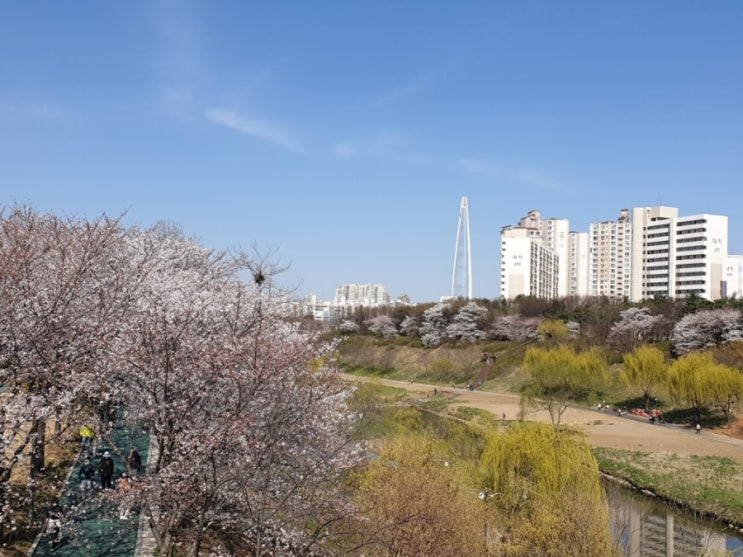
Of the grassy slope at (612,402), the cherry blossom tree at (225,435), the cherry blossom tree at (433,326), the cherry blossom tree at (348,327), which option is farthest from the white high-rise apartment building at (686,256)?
the cherry blossom tree at (225,435)

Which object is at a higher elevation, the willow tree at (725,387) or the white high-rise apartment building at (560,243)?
the white high-rise apartment building at (560,243)

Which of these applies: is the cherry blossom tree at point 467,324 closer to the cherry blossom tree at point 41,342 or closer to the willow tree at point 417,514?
the willow tree at point 417,514

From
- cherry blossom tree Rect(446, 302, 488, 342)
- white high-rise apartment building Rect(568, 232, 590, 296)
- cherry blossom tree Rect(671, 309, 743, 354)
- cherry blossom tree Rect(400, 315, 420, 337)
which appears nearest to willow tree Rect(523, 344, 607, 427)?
cherry blossom tree Rect(671, 309, 743, 354)

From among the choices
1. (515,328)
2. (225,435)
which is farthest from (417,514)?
(515,328)

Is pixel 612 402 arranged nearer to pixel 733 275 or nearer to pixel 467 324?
pixel 467 324

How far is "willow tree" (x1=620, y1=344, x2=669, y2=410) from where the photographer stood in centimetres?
4512

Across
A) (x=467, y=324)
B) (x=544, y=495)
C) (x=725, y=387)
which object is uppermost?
(x=467, y=324)

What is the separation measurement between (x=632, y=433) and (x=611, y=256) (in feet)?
245

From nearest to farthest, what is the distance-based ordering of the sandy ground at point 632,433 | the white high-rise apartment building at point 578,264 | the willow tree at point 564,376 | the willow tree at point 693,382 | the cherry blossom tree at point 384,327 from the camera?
the sandy ground at point 632,433, the willow tree at point 693,382, the willow tree at point 564,376, the cherry blossom tree at point 384,327, the white high-rise apartment building at point 578,264

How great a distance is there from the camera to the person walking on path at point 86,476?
1588cm

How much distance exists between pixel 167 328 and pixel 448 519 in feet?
24.4

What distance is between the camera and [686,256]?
8456 cm

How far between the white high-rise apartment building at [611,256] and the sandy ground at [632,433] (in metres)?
62.4

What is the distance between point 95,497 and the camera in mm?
15477
